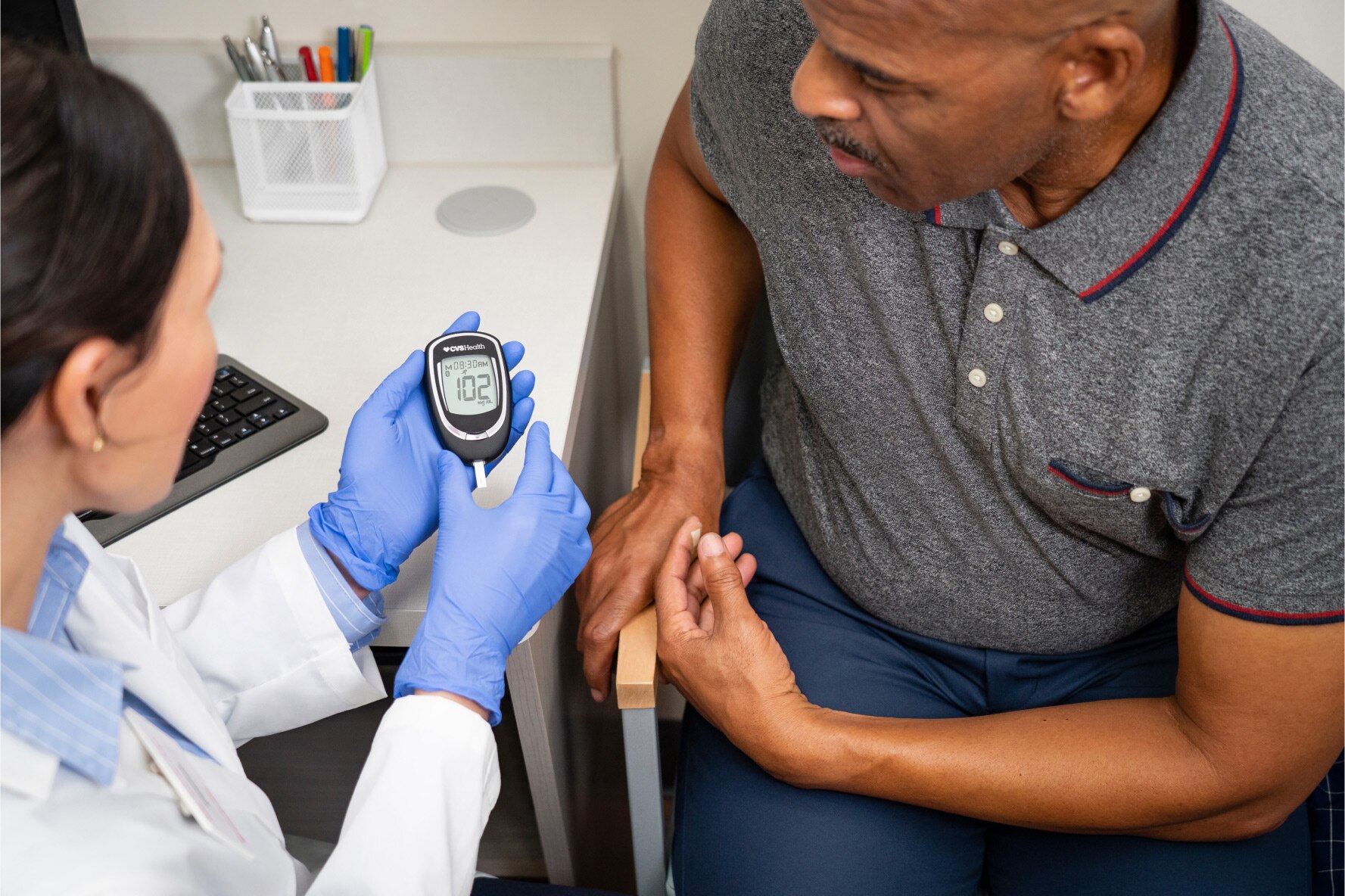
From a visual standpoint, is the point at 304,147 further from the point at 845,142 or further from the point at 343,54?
the point at 845,142

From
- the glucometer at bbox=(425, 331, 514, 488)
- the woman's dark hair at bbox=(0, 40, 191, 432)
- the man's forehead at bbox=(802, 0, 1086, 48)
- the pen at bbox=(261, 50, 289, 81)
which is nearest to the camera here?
the woman's dark hair at bbox=(0, 40, 191, 432)

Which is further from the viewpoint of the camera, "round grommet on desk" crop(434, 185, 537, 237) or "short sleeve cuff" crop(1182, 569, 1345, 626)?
"round grommet on desk" crop(434, 185, 537, 237)

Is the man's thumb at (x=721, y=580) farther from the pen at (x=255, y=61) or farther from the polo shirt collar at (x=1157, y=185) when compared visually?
the pen at (x=255, y=61)

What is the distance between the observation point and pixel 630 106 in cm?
136

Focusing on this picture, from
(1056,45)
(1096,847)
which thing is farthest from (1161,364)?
(1096,847)

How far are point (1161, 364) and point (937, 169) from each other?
0.69 feet

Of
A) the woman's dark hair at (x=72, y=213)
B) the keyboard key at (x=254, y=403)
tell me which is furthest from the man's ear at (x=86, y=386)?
the keyboard key at (x=254, y=403)

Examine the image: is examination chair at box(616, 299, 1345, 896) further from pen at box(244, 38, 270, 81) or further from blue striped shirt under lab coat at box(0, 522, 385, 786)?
pen at box(244, 38, 270, 81)

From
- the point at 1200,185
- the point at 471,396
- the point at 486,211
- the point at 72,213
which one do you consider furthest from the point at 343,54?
the point at 1200,185

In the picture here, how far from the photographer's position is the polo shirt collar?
743mm

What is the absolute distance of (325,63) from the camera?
4.18ft

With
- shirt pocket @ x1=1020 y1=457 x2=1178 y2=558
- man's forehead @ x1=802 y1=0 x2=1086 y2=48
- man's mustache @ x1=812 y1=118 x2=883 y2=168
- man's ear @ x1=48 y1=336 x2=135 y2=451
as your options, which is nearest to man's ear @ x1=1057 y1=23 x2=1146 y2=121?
man's forehead @ x1=802 y1=0 x2=1086 y2=48

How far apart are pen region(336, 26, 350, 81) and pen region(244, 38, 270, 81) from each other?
0.08m

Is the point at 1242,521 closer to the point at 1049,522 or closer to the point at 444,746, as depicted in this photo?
the point at 1049,522
